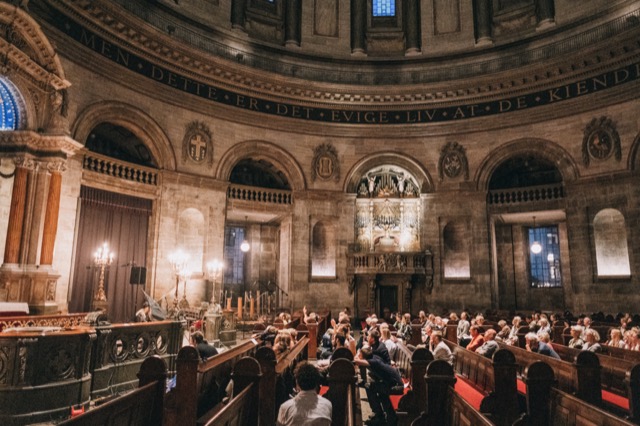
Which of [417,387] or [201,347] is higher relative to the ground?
[201,347]

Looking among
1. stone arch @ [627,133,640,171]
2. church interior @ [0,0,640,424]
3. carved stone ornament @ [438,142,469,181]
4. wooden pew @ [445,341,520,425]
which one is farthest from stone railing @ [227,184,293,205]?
wooden pew @ [445,341,520,425]

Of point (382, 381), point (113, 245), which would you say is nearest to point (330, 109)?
point (113, 245)

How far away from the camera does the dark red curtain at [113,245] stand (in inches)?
594

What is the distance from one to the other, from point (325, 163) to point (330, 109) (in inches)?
105

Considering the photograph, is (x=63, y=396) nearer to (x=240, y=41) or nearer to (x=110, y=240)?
(x=110, y=240)

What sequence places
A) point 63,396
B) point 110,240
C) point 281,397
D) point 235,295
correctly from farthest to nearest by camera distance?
point 235,295, point 110,240, point 63,396, point 281,397

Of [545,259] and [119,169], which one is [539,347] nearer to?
[119,169]

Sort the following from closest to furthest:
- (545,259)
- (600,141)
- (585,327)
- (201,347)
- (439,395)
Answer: (439,395)
(201,347)
(585,327)
(600,141)
(545,259)

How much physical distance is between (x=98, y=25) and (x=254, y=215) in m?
→ 9.95

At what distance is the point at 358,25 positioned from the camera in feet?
75.7

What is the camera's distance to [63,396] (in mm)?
7480

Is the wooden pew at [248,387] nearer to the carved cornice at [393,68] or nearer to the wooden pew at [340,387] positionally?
the wooden pew at [340,387]

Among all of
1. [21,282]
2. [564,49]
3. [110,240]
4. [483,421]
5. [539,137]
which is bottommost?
[483,421]

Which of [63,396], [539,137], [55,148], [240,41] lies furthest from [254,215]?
[63,396]
